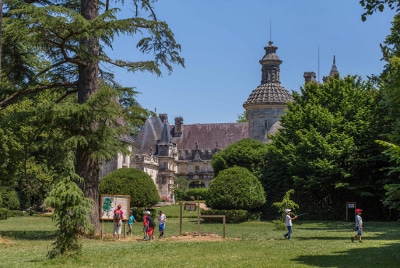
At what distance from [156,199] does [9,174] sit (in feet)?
30.4

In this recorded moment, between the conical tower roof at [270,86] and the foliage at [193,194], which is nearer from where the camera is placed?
the foliage at [193,194]

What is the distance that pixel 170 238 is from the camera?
21.2m

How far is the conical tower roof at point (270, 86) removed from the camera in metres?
63.7

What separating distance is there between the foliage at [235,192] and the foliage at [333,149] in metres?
2.63

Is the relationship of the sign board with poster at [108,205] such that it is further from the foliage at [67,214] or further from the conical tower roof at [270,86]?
the conical tower roof at [270,86]

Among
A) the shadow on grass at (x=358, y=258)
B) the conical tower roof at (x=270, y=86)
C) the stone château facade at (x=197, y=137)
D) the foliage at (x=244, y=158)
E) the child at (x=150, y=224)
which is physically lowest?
the shadow on grass at (x=358, y=258)

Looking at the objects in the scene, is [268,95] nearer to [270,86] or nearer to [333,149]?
[270,86]

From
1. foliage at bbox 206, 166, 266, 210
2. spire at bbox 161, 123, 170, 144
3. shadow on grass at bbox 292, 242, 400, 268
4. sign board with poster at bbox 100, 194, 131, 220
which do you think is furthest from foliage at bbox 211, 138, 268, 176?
spire at bbox 161, 123, 170, 144

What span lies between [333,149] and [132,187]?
12.1m

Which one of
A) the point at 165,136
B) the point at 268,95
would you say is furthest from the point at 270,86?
the point at 165,136

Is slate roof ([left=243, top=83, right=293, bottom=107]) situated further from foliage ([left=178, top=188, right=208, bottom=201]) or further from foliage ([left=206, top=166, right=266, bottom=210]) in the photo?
foliage ([left=206, top=166, right=266, bottom=210])

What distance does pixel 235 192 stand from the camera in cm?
3447

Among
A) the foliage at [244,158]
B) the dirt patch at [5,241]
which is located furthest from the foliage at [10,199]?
the dirt patch at [5,241]

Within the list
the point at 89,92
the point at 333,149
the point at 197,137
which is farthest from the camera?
the point at 197,137
